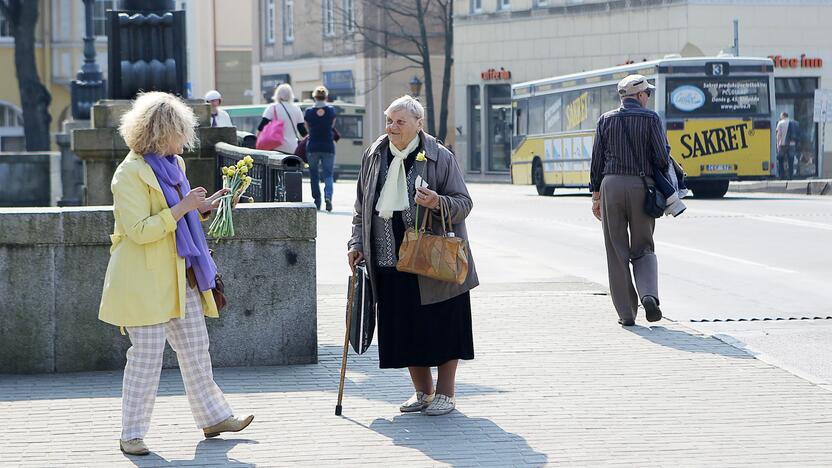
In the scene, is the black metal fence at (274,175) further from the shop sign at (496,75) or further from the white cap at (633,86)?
the shop sign at (496,75)

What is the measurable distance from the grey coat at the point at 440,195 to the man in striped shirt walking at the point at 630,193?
316 cm

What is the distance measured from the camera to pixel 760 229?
62.7 ft

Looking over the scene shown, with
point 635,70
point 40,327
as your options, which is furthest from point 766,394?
point 635,70

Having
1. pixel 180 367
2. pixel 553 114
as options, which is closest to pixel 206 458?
pixel 180 367

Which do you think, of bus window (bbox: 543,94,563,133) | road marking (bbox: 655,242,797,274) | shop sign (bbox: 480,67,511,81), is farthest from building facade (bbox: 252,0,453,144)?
road marking (bbox: 655,242,797,274)

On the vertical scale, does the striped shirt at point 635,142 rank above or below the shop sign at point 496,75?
below

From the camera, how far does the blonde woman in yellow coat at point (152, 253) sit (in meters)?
6.50

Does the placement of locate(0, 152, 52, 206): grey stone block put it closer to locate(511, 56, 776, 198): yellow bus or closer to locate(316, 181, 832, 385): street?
locate(316, 181, 832, 385): street

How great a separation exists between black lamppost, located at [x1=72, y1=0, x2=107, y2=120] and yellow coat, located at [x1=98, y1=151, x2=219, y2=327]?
958 inches

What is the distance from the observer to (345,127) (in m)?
52.6

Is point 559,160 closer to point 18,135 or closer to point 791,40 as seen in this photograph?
point 791,40

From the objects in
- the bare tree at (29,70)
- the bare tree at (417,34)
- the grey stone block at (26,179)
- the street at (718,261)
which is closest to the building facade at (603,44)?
the bare tree at (417,34)

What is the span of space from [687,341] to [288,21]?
54640mm

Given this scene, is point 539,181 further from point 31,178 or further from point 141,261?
point 141,261
